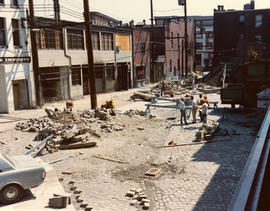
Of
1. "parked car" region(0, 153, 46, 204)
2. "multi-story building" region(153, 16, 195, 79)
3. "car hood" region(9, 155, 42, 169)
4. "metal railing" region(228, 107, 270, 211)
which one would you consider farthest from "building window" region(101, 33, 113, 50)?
"metal railing" region(228, 107, 270, 211)

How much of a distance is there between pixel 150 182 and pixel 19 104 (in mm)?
18496

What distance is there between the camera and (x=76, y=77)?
1304 inches

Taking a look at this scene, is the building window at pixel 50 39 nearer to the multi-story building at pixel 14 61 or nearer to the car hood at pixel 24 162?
the multi-story building at pixel 14 61

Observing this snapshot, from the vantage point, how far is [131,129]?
748 inches

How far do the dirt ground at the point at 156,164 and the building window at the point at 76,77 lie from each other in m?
12.3

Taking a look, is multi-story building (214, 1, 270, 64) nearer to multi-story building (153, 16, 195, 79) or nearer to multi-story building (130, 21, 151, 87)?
multi-story building (153, 16, 195, 79)

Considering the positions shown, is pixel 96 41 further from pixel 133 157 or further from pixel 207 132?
pixel 133 157

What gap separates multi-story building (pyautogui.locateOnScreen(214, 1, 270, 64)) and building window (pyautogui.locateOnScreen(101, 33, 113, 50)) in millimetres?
31461

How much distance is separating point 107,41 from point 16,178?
3094cm

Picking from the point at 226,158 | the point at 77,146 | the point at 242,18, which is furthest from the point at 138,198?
the point at 242,18

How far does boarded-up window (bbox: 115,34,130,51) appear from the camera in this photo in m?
41.0

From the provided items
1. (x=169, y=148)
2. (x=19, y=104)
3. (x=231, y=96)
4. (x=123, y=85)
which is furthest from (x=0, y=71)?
(x=123, y=85)

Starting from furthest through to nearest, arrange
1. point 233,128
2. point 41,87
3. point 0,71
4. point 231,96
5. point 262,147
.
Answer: point 41,87
point 0,71
point 231,96
point 233,128
point 262,147

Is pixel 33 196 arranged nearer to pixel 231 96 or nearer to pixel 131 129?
pixel 131 129
